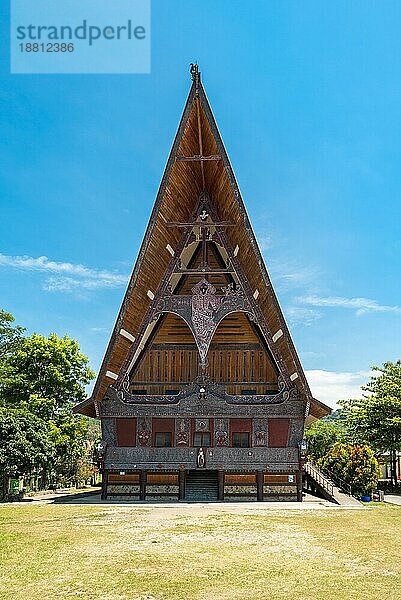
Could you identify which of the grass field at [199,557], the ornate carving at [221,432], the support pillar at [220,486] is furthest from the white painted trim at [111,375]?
the grass field at [199,557]

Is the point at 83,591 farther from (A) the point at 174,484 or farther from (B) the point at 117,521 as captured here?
(A) the point at 174,484

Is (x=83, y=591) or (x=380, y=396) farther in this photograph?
(x=380, y=396)

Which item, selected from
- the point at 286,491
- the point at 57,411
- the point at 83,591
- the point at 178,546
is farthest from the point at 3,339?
the point at 83,591

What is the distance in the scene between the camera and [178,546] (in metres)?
11.1

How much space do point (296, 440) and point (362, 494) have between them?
4132mm

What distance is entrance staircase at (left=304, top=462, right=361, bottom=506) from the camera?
21541 mm

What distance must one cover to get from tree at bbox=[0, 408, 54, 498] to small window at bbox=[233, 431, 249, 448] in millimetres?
7613

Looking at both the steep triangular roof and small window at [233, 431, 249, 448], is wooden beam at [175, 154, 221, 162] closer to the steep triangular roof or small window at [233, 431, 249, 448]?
the steep triangular roof

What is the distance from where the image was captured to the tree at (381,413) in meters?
29.5

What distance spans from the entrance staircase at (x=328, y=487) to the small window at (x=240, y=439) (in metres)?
3.70

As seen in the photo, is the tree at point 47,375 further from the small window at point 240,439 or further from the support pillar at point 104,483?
the small window at point 240,439

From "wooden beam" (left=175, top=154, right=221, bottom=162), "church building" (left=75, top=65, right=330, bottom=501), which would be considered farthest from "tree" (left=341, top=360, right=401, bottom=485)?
"wooden beam" (left=175, top=154, right=221, bottom=162)

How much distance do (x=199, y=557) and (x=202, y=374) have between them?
13.4 m

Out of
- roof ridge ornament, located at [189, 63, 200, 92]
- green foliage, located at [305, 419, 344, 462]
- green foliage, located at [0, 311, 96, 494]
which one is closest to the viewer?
roof ridge ornament, located at [189, 63, 200, 92]
